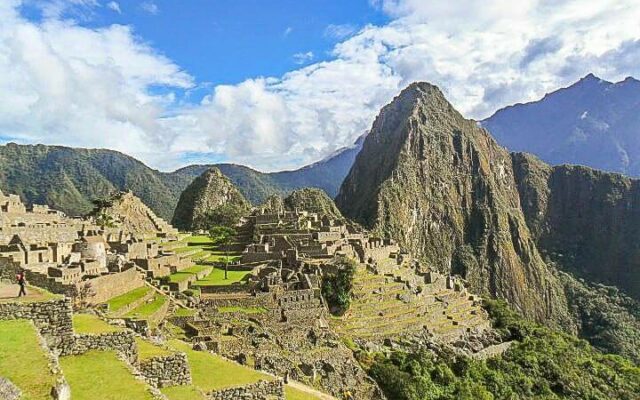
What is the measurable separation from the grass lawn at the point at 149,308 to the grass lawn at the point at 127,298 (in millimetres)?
496

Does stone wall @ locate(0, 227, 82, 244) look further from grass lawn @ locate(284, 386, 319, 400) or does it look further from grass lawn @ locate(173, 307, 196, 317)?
grass lawn @ locate(284, 386, 319, 400)

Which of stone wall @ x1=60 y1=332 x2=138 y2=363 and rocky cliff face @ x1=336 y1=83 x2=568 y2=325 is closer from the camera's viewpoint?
stone wall @ x1=60 y1=332 x2=138 y2=363

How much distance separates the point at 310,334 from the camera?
3177 centimetres

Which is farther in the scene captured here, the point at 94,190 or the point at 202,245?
the point at 94,190

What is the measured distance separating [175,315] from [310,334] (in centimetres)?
875

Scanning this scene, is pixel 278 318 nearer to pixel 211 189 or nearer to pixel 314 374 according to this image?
pixel 314 374

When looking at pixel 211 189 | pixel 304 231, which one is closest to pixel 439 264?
pixel 211 189

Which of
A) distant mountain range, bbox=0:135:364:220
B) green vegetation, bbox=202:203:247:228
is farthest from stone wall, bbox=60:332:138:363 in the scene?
distant mountain range, bbox=0:135:364:220

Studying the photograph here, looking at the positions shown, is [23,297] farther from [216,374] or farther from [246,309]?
[246,309]

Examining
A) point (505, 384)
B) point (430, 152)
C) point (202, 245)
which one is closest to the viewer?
point (505, 384)

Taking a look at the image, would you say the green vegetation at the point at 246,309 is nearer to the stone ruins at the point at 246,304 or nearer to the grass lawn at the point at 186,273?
the stone ruins at the point at 246,304

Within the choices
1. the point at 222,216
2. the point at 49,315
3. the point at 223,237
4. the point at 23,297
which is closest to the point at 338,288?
the point at 223,237

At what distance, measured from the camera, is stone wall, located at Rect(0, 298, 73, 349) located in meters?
9.14

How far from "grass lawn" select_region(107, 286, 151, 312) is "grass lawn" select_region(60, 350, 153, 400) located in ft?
46.0
